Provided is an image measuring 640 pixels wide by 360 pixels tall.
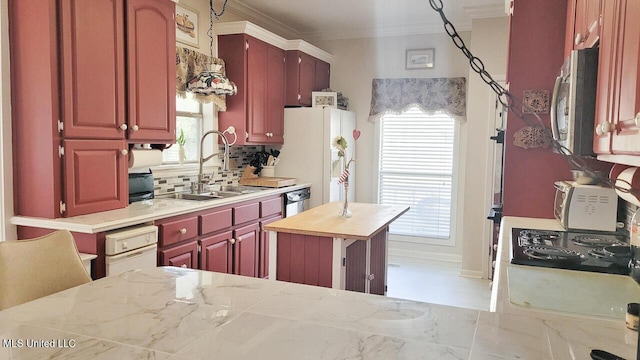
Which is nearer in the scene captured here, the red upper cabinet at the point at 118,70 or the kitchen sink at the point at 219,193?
the red upper cabinet at the point at 118,70

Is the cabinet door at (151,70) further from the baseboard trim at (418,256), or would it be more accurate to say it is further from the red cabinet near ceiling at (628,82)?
the baseboard trim at (418,256)

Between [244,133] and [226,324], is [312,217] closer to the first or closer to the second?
[244,133]

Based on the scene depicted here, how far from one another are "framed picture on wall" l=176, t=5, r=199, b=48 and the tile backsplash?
0.99m

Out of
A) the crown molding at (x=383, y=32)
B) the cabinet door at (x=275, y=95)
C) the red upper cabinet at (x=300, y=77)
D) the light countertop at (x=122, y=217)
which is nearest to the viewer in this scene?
the light countertop at (x=122, y=217)

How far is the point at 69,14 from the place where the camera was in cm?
254

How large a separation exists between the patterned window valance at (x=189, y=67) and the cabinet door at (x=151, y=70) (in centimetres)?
44

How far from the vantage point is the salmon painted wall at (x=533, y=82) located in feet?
8.49

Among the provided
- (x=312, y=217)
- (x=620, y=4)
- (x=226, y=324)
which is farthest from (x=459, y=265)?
(x=226, y=324)

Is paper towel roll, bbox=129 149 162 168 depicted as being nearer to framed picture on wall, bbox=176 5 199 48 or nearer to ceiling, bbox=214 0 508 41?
framed picture on wall, bbox=176 5 199 48

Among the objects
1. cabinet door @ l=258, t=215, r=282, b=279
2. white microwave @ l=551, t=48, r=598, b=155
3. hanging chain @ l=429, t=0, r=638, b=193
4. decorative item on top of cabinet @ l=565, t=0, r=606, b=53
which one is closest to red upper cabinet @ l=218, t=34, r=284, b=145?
cabinet door @ l=258, t=215, r=282, b=279

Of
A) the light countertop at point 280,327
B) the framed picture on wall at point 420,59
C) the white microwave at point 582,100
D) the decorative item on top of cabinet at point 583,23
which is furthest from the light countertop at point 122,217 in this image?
the framed picture on wall at point 420,59

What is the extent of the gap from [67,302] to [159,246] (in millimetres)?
1807

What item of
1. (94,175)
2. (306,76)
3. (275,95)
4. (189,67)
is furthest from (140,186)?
(306,76)

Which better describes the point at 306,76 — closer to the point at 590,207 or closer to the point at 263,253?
the point at 263,253
